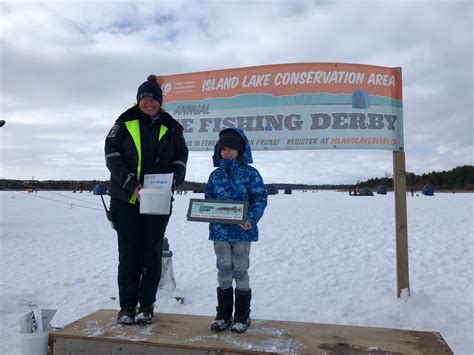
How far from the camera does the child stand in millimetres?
3338

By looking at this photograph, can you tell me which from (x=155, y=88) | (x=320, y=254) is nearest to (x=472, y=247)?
(x=320, y=254)

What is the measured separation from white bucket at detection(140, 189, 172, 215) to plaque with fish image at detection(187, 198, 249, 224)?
0.85 ft

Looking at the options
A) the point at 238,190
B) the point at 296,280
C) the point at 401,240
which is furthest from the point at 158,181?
the point at 296,280

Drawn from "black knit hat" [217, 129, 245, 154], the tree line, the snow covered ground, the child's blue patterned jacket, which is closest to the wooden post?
the snow covered ground

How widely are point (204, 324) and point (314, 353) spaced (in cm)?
104

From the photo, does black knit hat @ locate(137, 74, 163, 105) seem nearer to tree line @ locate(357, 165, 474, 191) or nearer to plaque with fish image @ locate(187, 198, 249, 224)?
plaque with fish image @ locate(187, 198, 249, 224)

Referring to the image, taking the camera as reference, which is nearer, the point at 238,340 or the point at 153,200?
the point at 238,340

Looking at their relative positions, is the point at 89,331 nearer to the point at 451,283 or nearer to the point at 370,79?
the point at 370,79

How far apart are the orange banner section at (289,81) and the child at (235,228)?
2136mm

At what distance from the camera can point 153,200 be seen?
10.2ft

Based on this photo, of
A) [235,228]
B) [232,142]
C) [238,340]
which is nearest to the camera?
[238,340]

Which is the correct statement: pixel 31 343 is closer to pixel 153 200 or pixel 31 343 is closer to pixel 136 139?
pixel 153 200

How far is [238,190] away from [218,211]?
A: 0.93 ft

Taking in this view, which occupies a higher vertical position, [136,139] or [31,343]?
[136,139]
